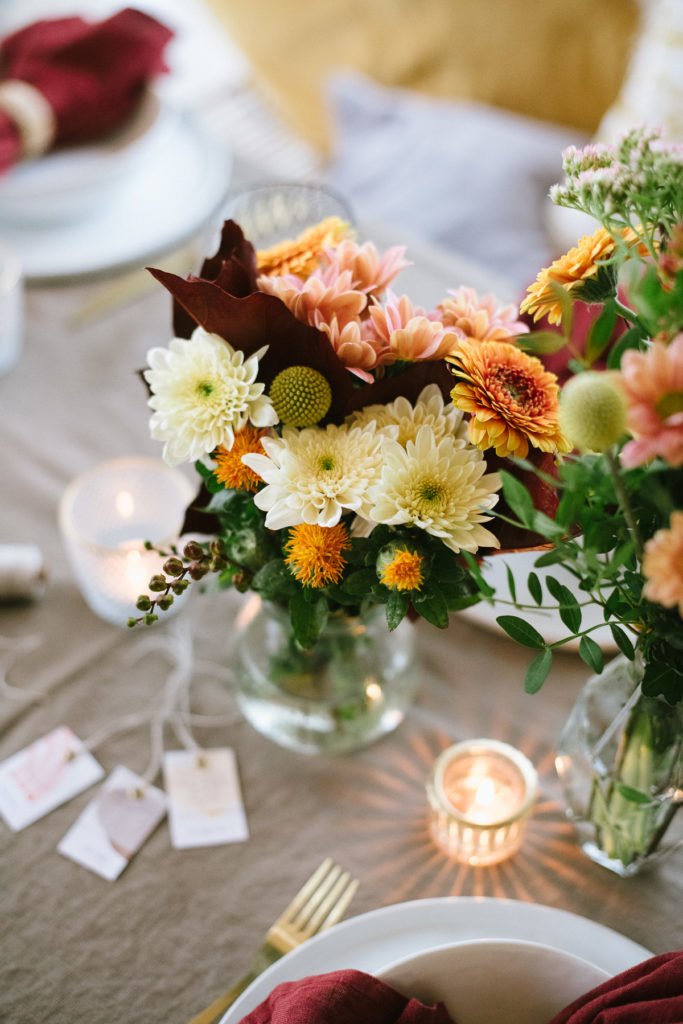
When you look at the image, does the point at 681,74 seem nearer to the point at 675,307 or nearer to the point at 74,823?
the point at 675,307

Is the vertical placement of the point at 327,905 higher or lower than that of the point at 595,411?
lower

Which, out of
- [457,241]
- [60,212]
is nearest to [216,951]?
[60,212]

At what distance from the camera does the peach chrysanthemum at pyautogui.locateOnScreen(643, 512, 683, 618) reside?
1.28ft

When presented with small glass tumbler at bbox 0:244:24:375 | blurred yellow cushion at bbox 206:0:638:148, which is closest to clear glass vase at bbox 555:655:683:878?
small glass tumbler at bbox 0:244:24:375

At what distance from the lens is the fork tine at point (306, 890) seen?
68 centimetres

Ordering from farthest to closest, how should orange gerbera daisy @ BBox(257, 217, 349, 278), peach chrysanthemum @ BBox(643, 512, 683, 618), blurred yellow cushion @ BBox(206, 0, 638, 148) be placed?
blurred yellow cushion @ BBox(206, 0, 638, 148) → orange gerbera daisy @ BBox(257, 217, 349, 278) → peach chrysanthemum @ BBox(643, 512, 683, 618)

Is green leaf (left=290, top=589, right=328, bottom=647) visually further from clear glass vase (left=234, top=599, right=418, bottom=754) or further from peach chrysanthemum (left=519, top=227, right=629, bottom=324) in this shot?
peach chrysanthemum (left=519, top=227, right=629, bottom=324)

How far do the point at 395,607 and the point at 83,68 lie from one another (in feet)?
3.19

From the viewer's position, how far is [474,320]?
1.89 ft

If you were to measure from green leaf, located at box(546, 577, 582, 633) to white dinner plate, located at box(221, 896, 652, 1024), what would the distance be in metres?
0.24

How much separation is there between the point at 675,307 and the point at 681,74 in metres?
1.08

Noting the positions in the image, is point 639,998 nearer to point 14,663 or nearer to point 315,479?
point 315,479

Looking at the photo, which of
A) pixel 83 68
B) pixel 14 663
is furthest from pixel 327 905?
pixel 83 68

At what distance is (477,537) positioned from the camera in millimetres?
516
